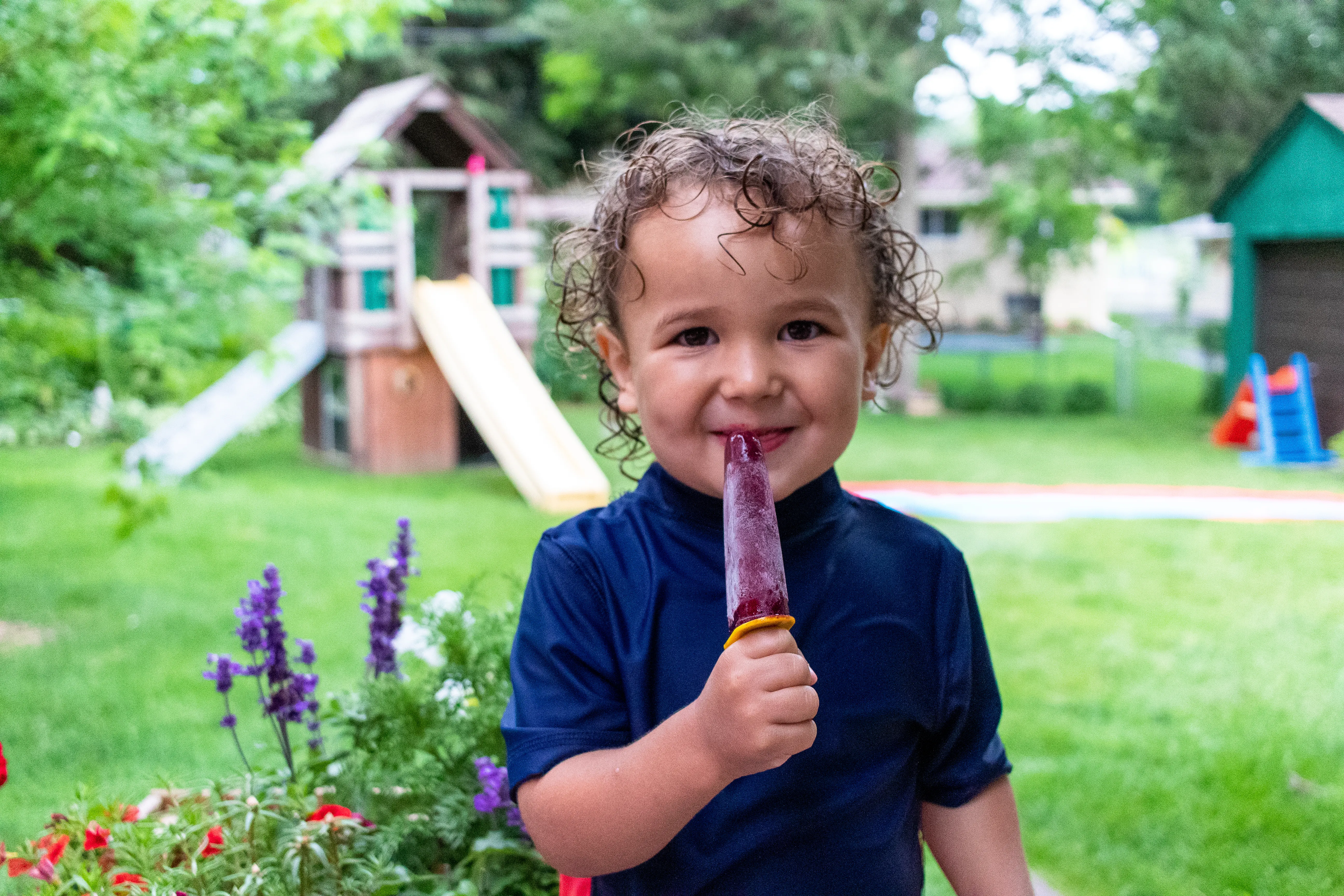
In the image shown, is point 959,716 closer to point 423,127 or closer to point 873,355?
point 873,355

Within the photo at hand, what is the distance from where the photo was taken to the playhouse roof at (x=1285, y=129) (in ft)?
20.1

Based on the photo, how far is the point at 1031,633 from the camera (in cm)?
416

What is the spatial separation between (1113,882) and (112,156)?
2.86m

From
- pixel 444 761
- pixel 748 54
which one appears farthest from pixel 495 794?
pixel 748 54

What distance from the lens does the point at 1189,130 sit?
7.78 metres

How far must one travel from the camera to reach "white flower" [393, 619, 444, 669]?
6.23ft

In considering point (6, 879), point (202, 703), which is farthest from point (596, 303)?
point (202, 703)

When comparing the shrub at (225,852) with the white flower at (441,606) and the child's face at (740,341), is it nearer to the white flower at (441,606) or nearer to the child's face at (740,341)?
the white flower at (441,606)

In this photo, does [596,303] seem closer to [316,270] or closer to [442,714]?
[442,714]

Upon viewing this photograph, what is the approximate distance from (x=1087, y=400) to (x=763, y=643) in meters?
9.69

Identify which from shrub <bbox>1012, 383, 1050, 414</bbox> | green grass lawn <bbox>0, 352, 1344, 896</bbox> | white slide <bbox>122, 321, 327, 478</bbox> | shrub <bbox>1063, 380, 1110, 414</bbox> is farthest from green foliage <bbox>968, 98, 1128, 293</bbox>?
white slide <bbox>122, 321, 327, 478</bbox>

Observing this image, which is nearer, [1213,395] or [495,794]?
[495,794]

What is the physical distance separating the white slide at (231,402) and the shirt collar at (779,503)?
5.41 meters

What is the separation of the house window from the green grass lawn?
9.76 metres
